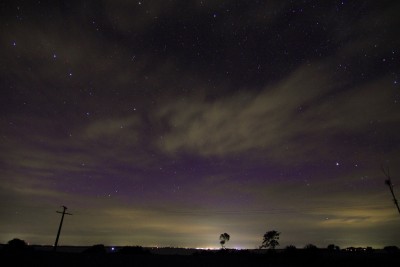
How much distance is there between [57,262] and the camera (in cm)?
1959

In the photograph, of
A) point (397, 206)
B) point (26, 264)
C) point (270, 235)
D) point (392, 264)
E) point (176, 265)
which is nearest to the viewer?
point (26, 264)

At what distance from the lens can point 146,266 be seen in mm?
21938

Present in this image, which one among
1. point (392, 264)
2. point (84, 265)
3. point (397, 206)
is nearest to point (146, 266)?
point (84, 265)

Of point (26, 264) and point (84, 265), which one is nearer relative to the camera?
point (26, 264)

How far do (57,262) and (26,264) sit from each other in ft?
7.65

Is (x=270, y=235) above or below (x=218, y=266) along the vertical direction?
above

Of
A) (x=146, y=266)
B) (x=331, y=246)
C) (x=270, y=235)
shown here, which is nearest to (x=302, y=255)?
(x=146, y=266)

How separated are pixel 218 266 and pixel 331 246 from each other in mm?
109205

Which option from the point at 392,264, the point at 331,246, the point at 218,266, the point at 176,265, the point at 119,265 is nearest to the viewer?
the point at 119,265

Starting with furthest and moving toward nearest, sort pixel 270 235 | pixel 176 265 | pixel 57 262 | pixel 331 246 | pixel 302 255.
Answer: pixel 331 246
pixel 270 235
pixel 302 255
pixel 176 265
pixel 57 262

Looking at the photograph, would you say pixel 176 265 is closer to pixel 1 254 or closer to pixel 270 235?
pixel 1 254

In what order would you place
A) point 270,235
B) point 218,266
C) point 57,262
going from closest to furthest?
point 57,262 → point 218,266 → point 270,235

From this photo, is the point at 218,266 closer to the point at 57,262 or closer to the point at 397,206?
the point at 57,262

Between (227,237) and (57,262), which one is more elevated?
(227,237)
